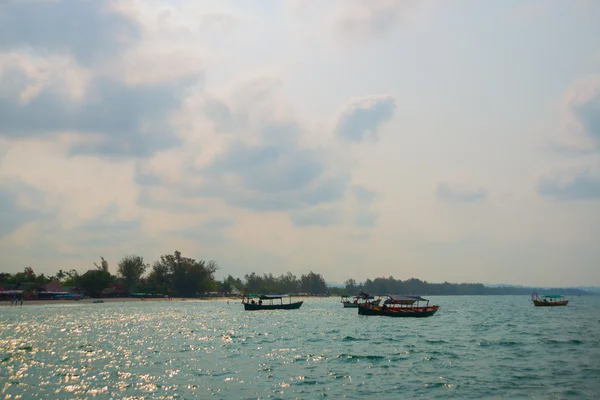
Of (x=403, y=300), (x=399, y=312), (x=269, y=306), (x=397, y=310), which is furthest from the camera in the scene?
(x=269, y=306)

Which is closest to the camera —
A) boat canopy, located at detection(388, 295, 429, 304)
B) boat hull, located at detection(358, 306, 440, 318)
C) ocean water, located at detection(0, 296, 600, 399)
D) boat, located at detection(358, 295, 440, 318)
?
ocean water, located at detection(0, 296, 600, 399)

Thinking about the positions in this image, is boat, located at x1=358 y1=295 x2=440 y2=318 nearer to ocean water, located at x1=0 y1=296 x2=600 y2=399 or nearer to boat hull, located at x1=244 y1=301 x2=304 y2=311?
ocean water, located at x1=0 y1=296 x2=600 y2=399

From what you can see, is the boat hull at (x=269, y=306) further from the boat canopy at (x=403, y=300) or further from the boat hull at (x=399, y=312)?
the boat canopy at (x=403, y=300)

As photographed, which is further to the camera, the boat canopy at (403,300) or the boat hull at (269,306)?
the boat hull at (269,306)

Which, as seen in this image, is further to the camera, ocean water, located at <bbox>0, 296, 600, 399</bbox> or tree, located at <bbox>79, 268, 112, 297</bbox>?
tree, located at <bbox>79, 268, 112, 297</bbox>

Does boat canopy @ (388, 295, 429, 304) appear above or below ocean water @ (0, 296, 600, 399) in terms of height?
above

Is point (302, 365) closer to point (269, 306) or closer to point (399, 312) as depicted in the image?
point (399, 312)

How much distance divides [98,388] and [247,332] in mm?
38515

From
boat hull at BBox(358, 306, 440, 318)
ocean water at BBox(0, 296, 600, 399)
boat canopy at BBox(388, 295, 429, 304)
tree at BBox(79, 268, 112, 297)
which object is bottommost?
ocean water at BBox(0, 296, 600, 399)

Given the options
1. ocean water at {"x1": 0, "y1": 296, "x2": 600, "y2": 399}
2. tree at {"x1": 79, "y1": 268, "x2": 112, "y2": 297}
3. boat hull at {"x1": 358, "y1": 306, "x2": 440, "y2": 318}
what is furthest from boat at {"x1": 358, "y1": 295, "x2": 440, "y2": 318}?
tree at {"x1": 79, "y1": 268, "x2": 112, "y2": 297}

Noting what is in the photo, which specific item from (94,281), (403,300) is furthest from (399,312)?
(94,281)

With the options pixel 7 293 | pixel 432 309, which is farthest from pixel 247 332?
pixel 7 293

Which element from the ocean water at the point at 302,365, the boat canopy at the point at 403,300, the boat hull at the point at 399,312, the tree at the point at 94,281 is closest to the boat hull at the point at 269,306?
the boat hull at the point at 399,312

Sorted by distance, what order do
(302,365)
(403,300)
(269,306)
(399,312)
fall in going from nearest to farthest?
(302,365), (399,312), (403,300), (269,306)
